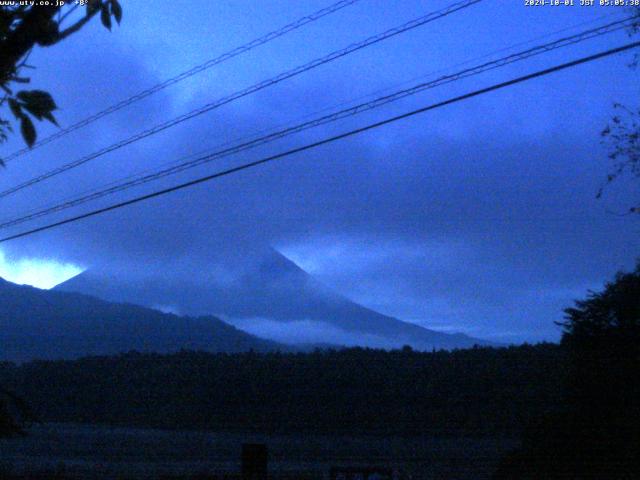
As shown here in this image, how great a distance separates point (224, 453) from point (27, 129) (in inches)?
1047

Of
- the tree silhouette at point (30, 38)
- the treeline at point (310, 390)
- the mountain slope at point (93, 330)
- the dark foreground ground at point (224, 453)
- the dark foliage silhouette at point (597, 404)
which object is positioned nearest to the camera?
the tree silhouette at point (30, 38)

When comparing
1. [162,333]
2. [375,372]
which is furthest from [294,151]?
[162,333]

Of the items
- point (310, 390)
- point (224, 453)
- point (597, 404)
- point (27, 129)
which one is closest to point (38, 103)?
point (27, 129)

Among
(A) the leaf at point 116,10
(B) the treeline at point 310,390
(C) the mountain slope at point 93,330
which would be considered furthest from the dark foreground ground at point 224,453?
(C) the mountain slope at point 93,330

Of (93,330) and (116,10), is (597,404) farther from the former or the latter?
(93,330)

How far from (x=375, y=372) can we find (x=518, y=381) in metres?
8.34

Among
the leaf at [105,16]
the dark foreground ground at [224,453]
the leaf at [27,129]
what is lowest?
the dark foreground ground at [224,453]

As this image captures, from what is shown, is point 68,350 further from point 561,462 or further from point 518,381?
point 561,462

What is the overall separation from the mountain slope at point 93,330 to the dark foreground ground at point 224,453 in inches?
2803

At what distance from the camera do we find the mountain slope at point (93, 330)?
4360 inches

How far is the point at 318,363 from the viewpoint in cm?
4562

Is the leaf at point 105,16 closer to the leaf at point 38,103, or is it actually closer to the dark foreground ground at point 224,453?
the leaf at point 38,103

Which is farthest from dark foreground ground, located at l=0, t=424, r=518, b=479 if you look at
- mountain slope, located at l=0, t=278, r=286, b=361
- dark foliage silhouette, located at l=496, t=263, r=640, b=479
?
mountain slope, located at l=0, t=278, r=286, b=361

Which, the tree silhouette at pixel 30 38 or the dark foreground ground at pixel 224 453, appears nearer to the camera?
the tree silhouette at pixel 30 38
